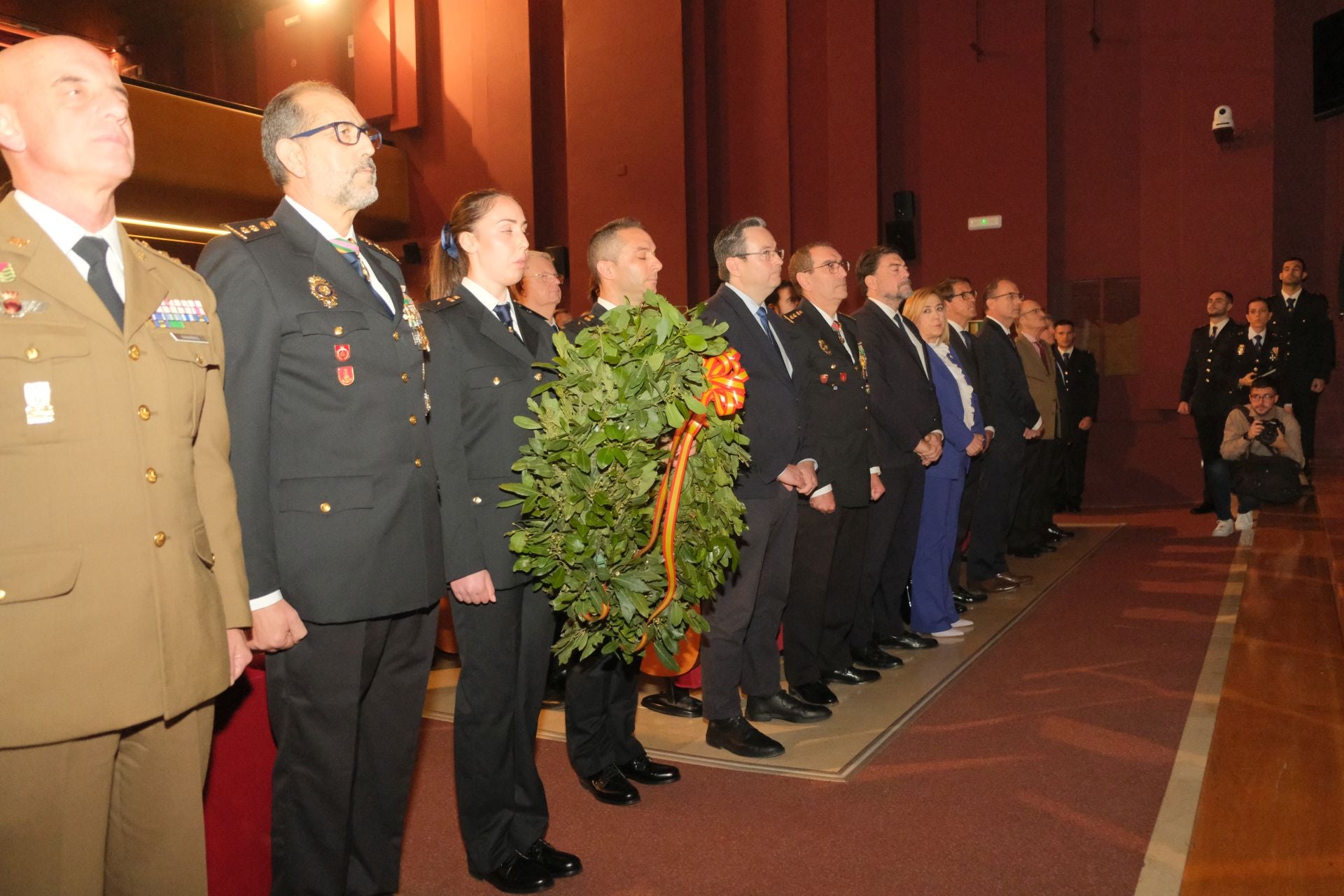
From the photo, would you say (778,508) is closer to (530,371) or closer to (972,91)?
(530,371)

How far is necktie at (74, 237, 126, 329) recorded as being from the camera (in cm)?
154

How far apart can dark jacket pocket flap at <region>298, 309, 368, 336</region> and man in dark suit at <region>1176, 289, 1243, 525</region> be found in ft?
23.7

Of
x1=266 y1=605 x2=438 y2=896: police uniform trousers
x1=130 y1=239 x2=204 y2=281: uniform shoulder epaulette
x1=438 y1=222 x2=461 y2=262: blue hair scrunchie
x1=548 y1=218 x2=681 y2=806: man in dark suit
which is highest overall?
x1=438 y1=222 x2=461 y2=262: blue hair scrunchie

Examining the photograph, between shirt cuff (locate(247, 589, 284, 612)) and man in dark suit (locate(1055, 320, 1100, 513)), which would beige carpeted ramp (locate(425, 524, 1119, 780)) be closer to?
shirt cuff (locate(247, 589, 284, 612))

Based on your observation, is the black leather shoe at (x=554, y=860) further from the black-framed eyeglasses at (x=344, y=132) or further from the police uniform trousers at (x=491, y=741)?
the black-framed eyeglasses at (x=344, y=132)

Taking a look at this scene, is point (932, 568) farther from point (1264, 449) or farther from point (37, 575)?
point (37, 575)

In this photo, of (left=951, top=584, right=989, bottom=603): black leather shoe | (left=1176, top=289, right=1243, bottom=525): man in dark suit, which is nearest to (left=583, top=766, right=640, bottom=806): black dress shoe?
(left=951, top=584, right=989, bottom=603): black leather shoe

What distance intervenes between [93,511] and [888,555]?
12.1 feet

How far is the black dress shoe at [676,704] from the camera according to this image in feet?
12.6

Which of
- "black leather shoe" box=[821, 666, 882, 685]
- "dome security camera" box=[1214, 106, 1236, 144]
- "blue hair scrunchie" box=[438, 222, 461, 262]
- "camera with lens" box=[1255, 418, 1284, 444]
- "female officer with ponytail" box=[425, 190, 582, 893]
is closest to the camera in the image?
"female officer with ponytail" box=[425, 190, 582, 893]

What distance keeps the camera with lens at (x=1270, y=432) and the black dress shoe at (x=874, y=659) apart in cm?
392

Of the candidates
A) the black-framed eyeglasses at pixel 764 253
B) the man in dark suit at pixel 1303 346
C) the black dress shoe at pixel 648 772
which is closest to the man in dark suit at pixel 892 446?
the black-framed eyeglasses at pixel 764 253

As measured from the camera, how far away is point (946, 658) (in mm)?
4441

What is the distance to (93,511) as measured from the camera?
1.47 metres
